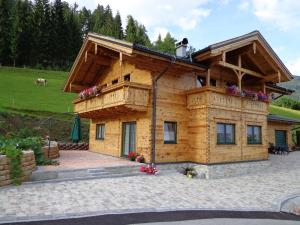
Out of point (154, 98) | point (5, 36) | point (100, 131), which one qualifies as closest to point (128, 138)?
point (154, 98)

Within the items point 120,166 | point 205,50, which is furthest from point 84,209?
point 205,50

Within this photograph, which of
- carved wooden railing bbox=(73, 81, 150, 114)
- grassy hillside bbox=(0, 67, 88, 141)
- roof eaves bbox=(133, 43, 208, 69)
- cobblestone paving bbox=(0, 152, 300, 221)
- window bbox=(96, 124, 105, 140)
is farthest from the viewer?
grassy hillside bbox=(0, 67, 88, 141)

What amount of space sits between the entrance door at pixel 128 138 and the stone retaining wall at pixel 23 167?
6.13 meters

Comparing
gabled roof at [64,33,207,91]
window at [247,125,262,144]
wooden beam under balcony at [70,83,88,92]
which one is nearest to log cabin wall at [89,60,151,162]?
gabled roof at [64,33,207,91]

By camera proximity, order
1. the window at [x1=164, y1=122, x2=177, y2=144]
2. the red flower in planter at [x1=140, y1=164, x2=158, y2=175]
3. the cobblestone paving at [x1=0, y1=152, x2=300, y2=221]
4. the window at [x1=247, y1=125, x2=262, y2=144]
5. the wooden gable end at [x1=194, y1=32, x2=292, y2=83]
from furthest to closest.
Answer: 1. the window at [x1=247, y1=125, x2=262, y2=144]
2. the window at [x1=164, y1=122, x2=177, y2=144]
3. the wooden gable end at [x1=194, y1=32, x2=292, y2=83]
4. the red flower in planter at [x1=140, y1=164, x2=158, y2=175]
5. the cobblestone paving at [x1=0, y1=152, x2=300, y2=221]

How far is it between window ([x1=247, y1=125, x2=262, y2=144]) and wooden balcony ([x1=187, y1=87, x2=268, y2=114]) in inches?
45.8

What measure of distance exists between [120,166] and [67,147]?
1269 cm

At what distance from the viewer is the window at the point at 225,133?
16125 millimetres

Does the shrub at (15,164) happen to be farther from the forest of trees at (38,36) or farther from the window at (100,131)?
the forest of trees at (38,36)

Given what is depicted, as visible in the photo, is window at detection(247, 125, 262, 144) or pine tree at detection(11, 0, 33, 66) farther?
pine tree at detection(11, 0, 33, 66)

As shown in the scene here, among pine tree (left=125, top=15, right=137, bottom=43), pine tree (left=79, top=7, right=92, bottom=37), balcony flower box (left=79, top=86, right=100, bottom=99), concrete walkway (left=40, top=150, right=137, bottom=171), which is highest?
pine tree (left=79, top=7, right=92, bottom=37)

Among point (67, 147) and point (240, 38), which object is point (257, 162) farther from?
point (67, 147)

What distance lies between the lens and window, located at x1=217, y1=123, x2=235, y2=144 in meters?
16.1

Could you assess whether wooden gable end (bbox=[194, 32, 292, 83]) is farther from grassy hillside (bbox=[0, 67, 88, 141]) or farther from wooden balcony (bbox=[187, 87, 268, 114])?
grassy hillside (bbox=[0, 67, 88, 141])
